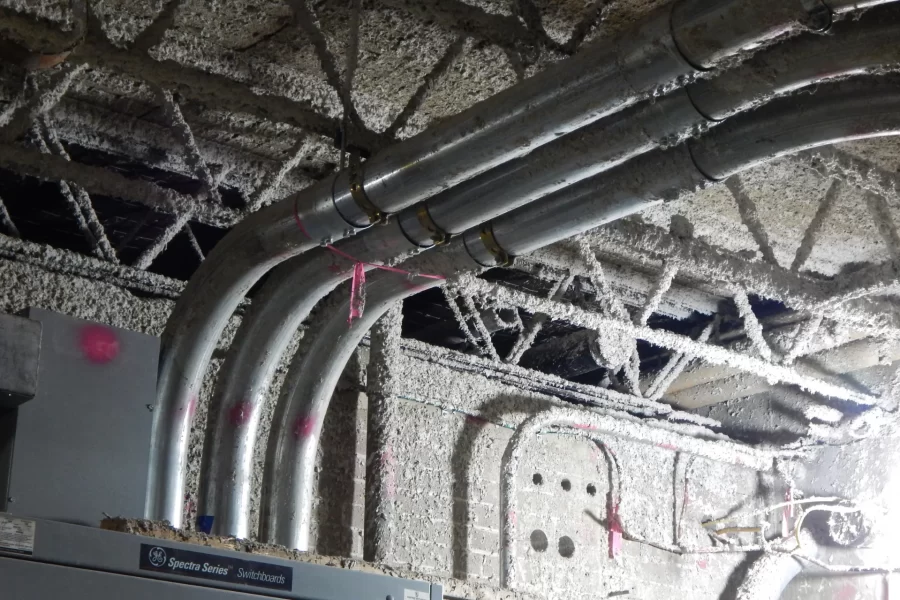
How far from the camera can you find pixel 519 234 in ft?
9.09

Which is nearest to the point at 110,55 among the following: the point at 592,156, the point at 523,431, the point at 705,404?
the point at 592,156

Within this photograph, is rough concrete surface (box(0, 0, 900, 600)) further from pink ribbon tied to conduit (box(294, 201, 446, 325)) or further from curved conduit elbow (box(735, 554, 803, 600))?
pink ribbon tied to conduit (box(294, 201, 446, 325))

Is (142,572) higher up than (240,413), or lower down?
lower down

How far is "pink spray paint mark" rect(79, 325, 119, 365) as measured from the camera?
2.08 m

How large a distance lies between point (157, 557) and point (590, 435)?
10.2ft

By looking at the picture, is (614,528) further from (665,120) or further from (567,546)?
(665,120)

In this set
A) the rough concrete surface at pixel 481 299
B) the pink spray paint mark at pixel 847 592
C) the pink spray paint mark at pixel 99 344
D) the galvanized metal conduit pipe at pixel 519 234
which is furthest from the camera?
the pink spray paint mark at pixel 847 592

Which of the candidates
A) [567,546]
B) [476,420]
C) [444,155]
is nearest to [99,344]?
[444,155]

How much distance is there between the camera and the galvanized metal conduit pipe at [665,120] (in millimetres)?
1921

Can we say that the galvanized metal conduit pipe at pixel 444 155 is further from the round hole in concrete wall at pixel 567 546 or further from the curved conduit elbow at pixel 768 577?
the curved conduit elbow at pixel 768 577

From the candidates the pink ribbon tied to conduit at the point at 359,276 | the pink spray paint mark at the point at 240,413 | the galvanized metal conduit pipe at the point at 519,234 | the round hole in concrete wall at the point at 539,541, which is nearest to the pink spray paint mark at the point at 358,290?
the pink ribbon tied to conduit at the point at 359,276

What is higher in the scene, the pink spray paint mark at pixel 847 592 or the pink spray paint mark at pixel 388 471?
the pink spray paint mark at pixel 388 471

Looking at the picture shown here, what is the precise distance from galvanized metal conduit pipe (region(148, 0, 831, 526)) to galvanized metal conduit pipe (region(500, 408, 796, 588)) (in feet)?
5.06

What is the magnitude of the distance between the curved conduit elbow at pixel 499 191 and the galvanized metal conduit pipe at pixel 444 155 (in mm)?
104
